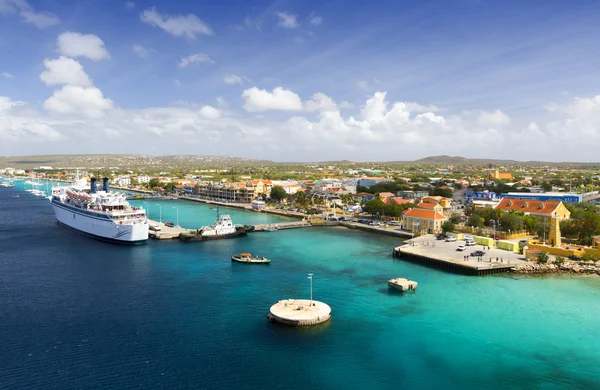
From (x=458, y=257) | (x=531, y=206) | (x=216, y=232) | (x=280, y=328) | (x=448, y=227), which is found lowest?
(x=280, y=328)

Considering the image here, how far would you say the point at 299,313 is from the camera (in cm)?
2373

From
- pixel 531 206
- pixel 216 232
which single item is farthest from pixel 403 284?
pixel 531 206

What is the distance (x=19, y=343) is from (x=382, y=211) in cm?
5016

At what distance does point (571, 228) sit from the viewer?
142 feet

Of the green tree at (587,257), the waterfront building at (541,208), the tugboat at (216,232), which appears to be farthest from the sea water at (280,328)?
the waterfront building at (541,208)

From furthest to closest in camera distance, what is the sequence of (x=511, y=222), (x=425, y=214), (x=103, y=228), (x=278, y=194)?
(x=278, y=194), (x=425, y=214), (x=103, y=228), (x=511, y=222)

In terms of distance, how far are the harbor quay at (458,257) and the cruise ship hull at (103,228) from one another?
27.7m

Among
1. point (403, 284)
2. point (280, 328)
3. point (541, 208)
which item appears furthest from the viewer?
point (541, 208)

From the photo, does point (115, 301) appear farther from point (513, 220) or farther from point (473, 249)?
point (513, 220)

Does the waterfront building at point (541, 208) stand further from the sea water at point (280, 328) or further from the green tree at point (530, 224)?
the sea water at point (280, 328)

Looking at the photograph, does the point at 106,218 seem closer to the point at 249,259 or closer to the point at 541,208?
the point at 249,259

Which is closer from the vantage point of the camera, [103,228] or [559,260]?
[559,260]

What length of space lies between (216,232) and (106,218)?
1251cm

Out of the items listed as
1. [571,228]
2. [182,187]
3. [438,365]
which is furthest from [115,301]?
[182,187]
